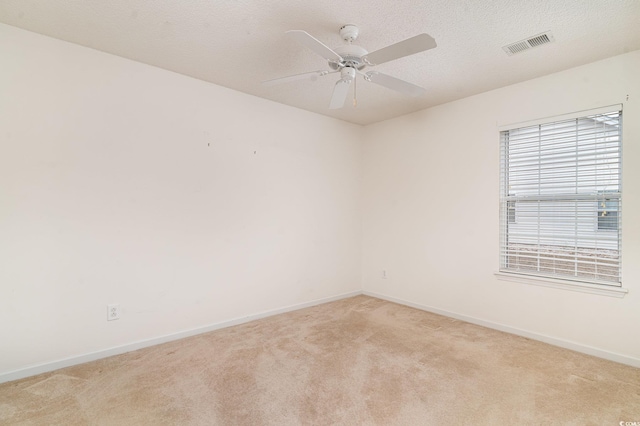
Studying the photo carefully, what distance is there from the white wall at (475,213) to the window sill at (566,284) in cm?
4

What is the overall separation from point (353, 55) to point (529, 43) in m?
1.46

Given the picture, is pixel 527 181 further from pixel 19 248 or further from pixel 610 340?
pixel 19 248

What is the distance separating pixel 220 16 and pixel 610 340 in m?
Answer: 3.97

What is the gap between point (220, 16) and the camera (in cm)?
215

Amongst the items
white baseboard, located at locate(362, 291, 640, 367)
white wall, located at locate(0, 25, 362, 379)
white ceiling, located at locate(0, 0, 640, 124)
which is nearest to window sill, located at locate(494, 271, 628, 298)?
white baseboard, located at locate(362, 291, 640, 367)

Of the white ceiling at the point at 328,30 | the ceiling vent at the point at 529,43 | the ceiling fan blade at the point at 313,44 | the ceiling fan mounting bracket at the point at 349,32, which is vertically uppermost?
the white ceiling at the point at 328,30

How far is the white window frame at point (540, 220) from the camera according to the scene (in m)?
2.66

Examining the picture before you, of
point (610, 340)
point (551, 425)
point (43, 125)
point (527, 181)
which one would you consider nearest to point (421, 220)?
point (527, 181)

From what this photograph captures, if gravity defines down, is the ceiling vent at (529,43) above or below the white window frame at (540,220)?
above

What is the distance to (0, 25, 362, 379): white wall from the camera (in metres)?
2.34

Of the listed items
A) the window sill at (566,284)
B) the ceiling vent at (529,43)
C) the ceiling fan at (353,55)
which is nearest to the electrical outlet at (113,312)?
the ceiling fan at (353,55)

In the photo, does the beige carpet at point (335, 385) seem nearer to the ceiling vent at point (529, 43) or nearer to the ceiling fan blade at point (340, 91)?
the ceiling fan blade at point (340, 91)

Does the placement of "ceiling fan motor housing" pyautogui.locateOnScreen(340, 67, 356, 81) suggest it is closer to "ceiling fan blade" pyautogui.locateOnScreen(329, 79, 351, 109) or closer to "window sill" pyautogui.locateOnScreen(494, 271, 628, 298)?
"ceiling fan blade" pyautogui.locateOnScreen(329, 79, 351, 109)

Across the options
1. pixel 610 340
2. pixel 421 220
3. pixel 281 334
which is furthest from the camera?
pixel 421 220
